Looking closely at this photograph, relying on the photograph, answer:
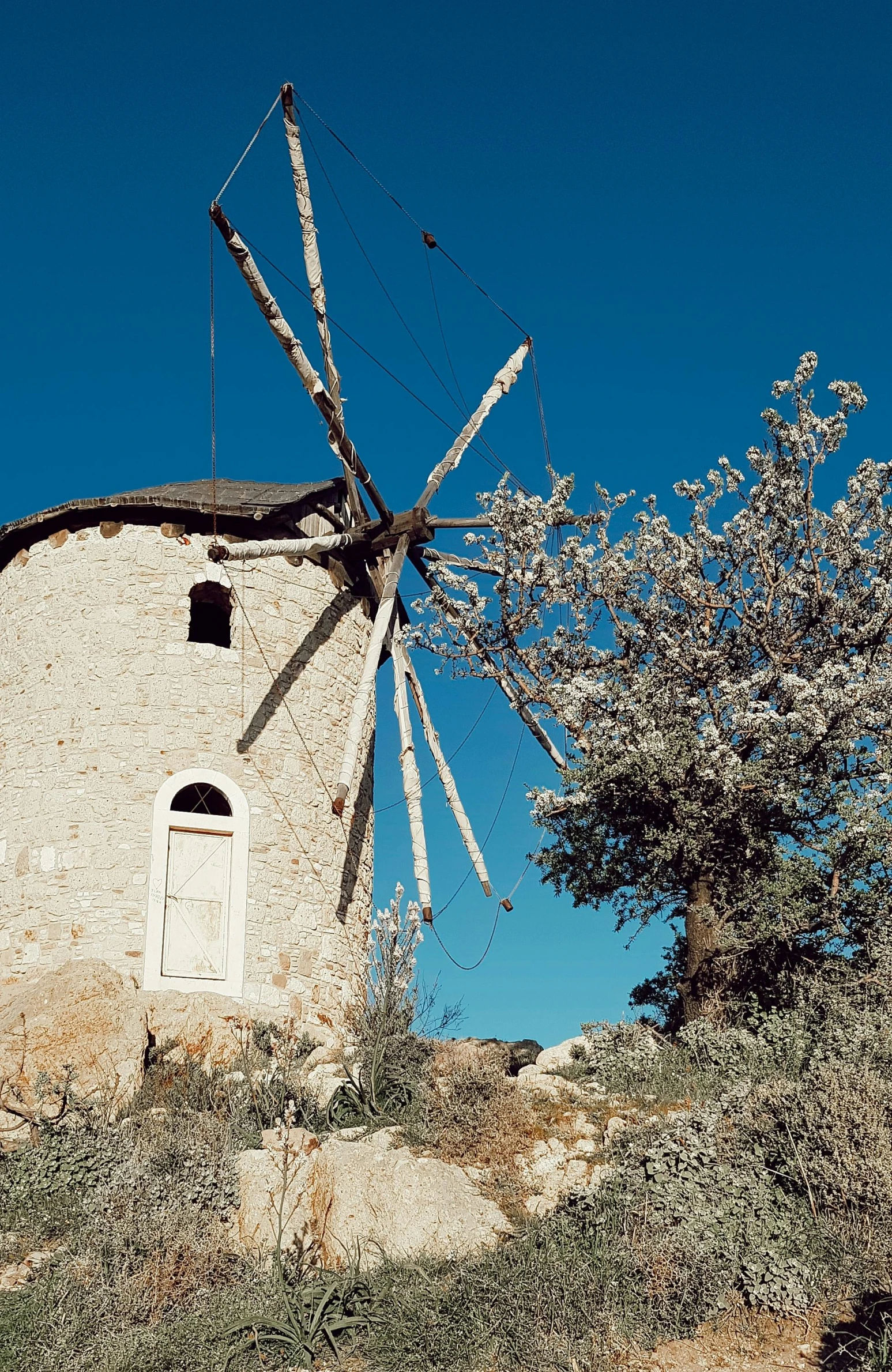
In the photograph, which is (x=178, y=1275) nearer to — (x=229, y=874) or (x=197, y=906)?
(x=197, y=906)

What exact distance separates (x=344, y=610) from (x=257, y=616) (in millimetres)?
1410

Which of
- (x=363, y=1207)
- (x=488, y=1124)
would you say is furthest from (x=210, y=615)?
(x=363, y=1207)

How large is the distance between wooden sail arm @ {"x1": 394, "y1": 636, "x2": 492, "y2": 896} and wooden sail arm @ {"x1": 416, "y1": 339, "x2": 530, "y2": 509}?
2.18 meters

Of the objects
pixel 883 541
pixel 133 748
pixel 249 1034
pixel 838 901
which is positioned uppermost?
pixel 883 541

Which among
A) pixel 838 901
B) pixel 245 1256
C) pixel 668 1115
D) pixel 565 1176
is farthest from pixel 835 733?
pixel 245 1256

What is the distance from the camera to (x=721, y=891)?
42.4 feet

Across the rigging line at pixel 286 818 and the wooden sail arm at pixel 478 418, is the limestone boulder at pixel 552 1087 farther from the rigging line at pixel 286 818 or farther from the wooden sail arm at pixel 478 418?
the wooden sail arm at pixel 478 418

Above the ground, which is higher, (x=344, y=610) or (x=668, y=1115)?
(x=344, y=610)

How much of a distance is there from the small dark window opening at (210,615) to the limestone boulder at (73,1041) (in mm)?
4487

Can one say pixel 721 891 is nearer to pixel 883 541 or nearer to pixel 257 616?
pixel 883 541

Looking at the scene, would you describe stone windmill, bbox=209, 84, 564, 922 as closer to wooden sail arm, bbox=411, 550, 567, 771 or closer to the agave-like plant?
wooden sail arm, bbox=411, 550, 567, 771

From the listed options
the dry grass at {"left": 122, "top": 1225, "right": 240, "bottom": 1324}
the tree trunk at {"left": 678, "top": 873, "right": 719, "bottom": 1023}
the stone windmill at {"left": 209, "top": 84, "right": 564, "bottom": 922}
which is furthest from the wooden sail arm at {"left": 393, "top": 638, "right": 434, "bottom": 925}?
the dry grass at {"left": 122, "top": 1225, "right": 240, "bottom": 1324}

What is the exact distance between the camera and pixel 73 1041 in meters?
11.3

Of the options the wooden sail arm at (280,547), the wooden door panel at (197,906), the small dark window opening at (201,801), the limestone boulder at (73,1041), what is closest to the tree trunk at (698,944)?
the wooden door panel at (197,906)
